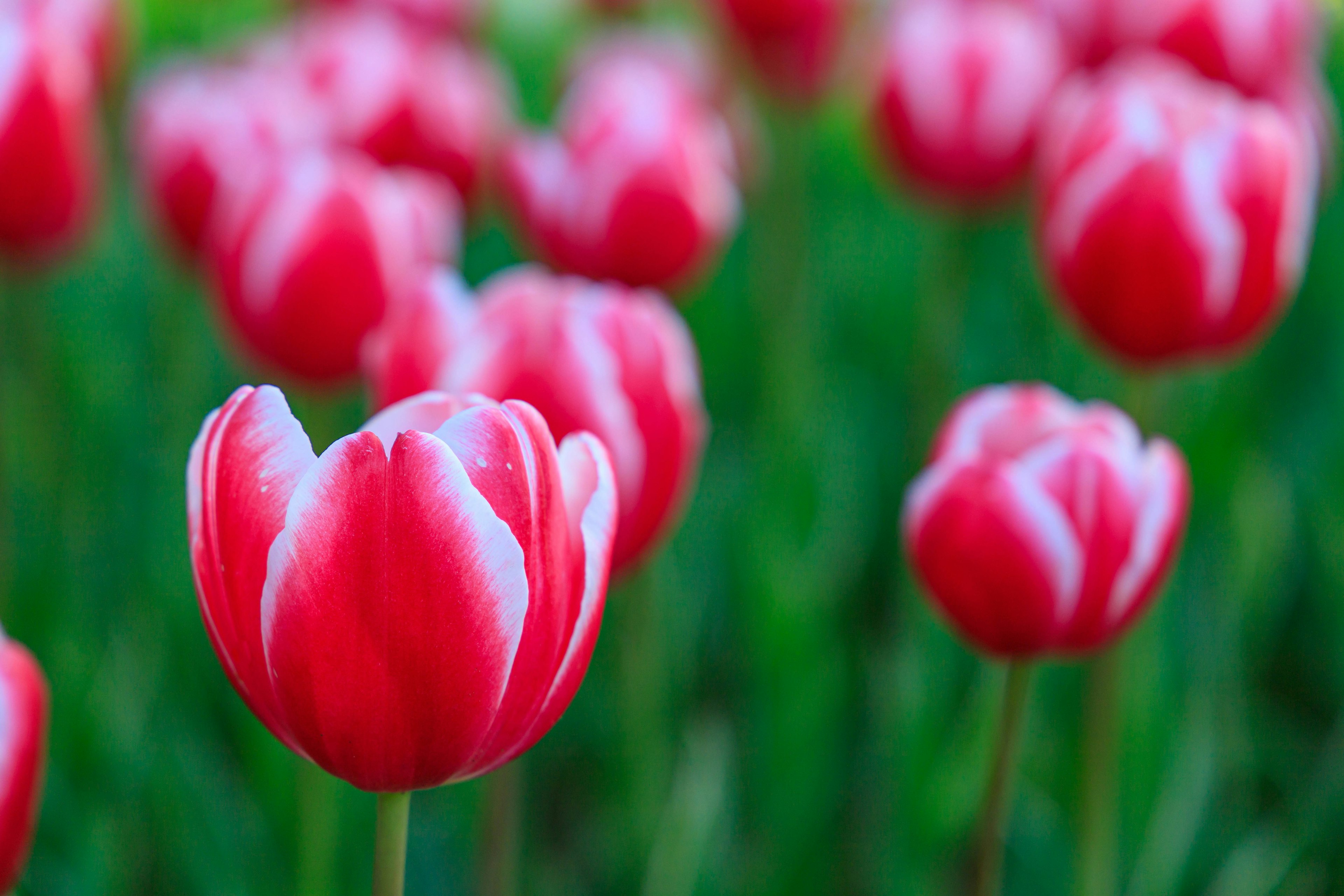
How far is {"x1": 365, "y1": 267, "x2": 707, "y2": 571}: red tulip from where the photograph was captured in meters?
0.53

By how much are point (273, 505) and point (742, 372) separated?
101 cm

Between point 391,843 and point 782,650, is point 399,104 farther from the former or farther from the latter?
point 391,843

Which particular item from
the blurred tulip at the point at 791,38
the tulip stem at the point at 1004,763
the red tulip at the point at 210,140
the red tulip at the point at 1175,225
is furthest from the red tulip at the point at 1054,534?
the blurred tulip at the point at 791,38

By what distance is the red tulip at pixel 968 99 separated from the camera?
978 mm

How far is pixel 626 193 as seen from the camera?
812 millimetres

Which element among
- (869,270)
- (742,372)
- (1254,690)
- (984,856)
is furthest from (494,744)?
(869,270)

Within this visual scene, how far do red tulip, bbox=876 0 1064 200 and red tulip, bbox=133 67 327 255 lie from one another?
1.46 ft

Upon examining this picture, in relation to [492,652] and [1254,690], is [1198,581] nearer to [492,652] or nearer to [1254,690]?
[1254,690]

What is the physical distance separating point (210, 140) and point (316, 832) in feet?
1.58

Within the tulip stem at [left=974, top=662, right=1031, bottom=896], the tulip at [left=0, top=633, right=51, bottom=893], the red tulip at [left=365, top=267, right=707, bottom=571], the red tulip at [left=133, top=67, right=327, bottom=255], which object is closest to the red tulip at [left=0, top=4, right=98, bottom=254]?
the red tulip at [left=133, top=67, right=327, bottom=255]

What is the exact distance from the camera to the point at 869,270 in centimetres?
146

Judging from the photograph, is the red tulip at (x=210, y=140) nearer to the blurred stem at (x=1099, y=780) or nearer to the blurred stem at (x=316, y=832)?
the blurred stem at (x=316, y=832)

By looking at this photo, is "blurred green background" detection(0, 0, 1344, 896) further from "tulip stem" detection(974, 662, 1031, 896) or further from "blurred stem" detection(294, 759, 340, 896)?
"tulip stem" detection(974, 662, 1031, 896)

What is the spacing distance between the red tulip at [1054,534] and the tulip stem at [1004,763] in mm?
12
